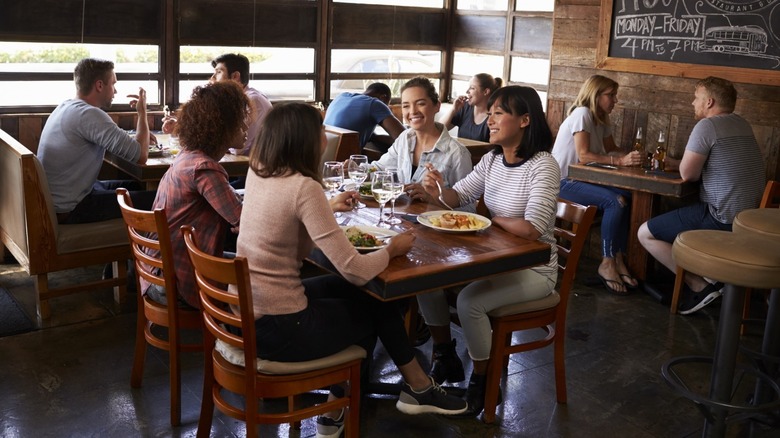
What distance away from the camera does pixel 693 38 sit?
546 cm

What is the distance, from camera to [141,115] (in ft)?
15.1

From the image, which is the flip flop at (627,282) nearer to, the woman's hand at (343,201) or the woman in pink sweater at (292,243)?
the woman's hand at (343,201)

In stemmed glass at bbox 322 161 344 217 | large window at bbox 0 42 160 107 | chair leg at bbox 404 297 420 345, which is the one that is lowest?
chair leg at bbox 404 297 420 345

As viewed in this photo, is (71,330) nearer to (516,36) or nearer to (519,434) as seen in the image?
(519,434)

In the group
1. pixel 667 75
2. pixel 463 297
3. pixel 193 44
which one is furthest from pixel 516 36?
Answer: pixel 463 297

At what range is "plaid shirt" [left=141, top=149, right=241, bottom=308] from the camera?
122 inches

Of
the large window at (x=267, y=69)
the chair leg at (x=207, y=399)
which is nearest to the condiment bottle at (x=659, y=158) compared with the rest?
the large window at (x=267, y=69)

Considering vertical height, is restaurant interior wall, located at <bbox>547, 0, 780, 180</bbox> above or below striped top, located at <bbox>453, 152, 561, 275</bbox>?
above

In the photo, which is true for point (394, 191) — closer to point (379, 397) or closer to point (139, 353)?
point (379, 397)

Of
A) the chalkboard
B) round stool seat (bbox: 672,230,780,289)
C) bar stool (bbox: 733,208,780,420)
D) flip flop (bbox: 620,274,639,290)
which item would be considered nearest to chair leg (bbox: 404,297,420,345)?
round stool seat (bbox: 672,230,780,289)

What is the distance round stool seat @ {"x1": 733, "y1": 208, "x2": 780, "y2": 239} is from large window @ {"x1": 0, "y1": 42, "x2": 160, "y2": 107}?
4190mm

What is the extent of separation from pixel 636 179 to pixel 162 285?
3.11m

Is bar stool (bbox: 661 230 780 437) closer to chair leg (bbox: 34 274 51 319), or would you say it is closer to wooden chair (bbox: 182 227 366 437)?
wooden chair (bbox: 182 227 366 437)

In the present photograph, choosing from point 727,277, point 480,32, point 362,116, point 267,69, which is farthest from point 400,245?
point 480,32
